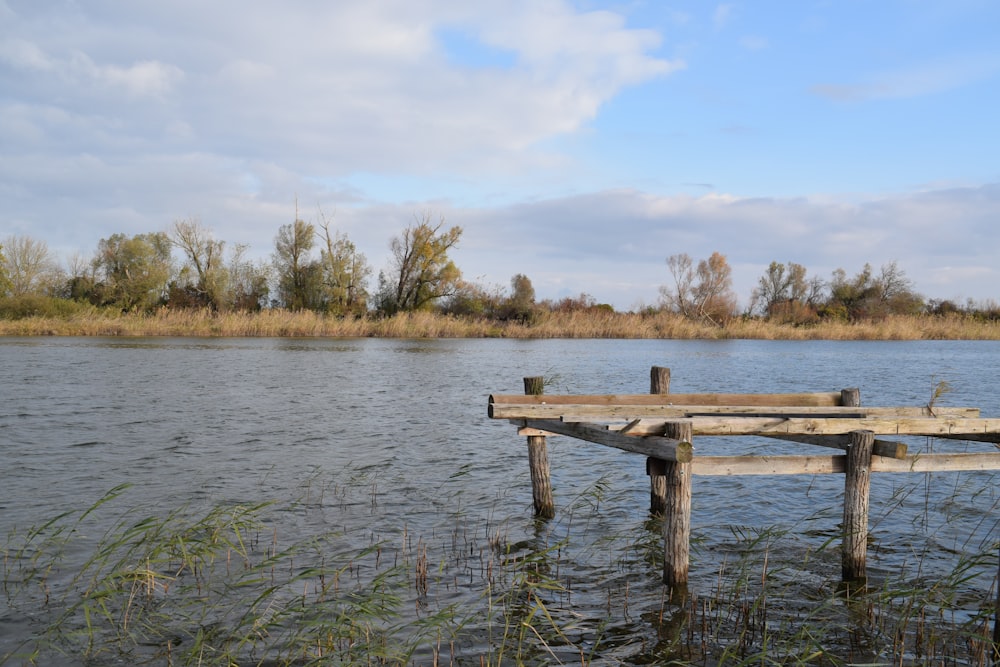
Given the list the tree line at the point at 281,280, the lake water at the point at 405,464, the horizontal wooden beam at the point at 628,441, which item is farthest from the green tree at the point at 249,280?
the horizontal wooden beam at the point at 628,441

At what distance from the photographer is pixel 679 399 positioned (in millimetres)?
9586

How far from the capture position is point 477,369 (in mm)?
28359

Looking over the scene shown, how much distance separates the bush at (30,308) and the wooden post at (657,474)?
42.6 meters

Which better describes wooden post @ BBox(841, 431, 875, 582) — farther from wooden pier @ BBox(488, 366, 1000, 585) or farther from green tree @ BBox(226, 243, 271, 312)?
green tree @ BBox(226, 243, 271, 312)

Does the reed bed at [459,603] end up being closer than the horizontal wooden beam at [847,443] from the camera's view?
Yes

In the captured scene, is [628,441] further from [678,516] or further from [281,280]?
[281,280]

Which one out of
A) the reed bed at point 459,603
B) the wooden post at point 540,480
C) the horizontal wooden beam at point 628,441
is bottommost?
the reed bed at point 459,603

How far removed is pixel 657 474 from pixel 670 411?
4.44 ft

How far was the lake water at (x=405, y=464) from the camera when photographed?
8.52 metres

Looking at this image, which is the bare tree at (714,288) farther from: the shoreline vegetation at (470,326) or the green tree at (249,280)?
the green tree at (249,280)

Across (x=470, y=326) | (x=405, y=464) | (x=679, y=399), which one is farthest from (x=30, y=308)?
(x=679, y=399)

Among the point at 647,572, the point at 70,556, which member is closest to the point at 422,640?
the point at 647,572

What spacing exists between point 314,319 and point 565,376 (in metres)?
23.2

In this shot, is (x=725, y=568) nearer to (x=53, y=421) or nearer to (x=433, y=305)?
(x=53, y=421)
